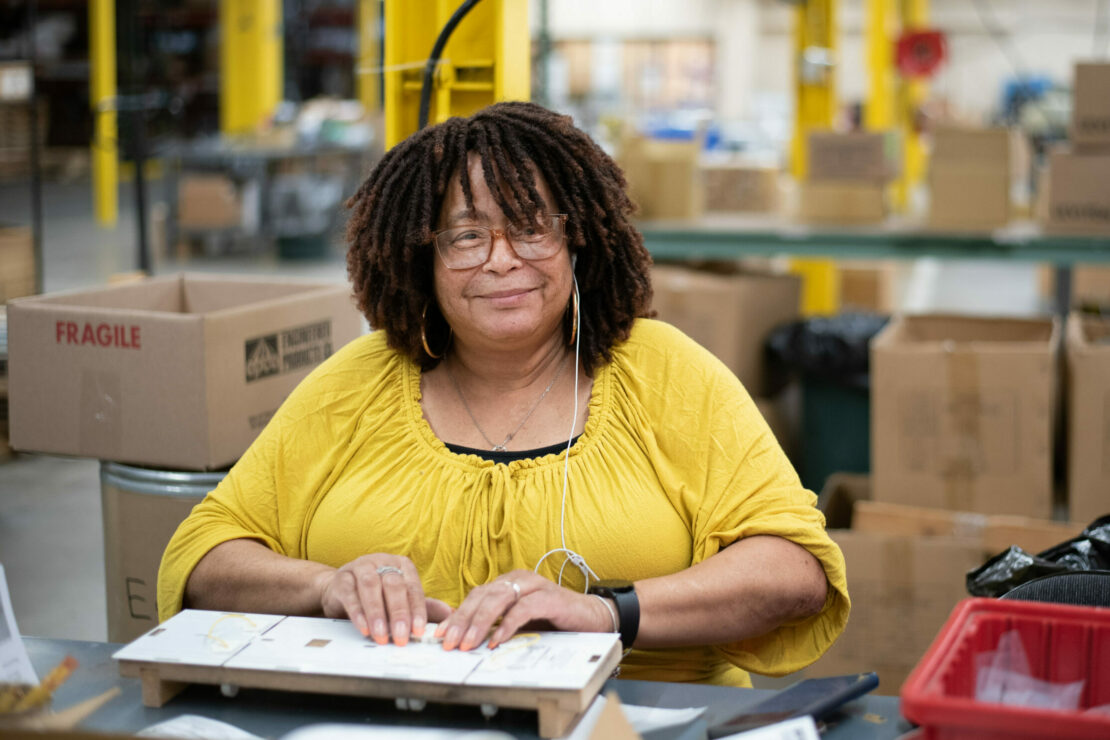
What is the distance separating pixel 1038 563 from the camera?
6.11ft

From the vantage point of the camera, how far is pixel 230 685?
1287 mm

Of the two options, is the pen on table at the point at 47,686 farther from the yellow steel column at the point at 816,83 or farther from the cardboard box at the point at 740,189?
the yellow steel column at the point at 816,83

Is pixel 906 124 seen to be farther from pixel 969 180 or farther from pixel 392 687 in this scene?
pixel 392 687

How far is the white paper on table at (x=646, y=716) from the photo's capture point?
48.2 inches

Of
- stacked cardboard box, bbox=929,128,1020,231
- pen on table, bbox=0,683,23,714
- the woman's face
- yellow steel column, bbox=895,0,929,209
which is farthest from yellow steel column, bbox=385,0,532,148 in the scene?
yellow steel column, bbox=895,0,929,209

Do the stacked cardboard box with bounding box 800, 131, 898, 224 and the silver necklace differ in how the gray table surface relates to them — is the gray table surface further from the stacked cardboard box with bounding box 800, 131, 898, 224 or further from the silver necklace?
the stacked cardboard box with bounding box 800, 131, 898, 224

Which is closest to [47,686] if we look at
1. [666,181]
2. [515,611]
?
[515,611]

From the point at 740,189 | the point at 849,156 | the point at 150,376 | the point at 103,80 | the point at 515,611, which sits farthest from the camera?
the point at 103,80

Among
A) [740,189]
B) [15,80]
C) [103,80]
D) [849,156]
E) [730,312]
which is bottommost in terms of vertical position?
[730,312]

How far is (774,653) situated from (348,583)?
2.06 feet

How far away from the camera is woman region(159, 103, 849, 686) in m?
1.62

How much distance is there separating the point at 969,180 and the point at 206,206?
7369mm

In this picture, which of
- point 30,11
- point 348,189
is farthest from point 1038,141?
point 30,11

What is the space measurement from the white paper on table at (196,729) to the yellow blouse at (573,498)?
0.44m
